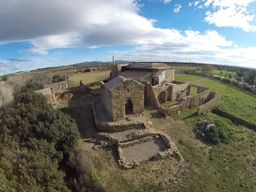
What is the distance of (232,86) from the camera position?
167 feet

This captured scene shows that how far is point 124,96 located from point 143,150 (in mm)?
6289

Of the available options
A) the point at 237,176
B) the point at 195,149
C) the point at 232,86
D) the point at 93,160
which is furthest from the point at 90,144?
the point at 232,86

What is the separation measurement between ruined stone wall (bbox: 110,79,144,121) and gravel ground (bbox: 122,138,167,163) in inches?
171

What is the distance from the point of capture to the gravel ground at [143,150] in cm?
1617

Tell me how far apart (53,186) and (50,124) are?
654cm

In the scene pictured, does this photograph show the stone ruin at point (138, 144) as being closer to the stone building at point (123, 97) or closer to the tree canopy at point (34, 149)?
the stone building at point (123, 97)

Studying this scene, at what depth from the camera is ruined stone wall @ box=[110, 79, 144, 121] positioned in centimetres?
1981

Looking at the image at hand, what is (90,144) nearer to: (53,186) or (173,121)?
(53,186)

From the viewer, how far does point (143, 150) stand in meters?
17.0

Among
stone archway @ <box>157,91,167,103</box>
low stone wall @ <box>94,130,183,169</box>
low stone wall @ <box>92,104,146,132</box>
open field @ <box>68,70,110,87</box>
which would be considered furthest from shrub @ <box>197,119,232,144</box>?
open field @ <box>68,70,110,87</box>

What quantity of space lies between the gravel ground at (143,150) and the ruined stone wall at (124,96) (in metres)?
4.35

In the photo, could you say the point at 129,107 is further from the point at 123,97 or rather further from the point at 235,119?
the point at 235,119

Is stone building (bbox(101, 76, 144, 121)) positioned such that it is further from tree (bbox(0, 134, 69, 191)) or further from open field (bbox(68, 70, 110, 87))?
open field (bbox(68, 70, 110, 87))

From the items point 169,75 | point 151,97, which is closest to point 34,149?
point 151,97
